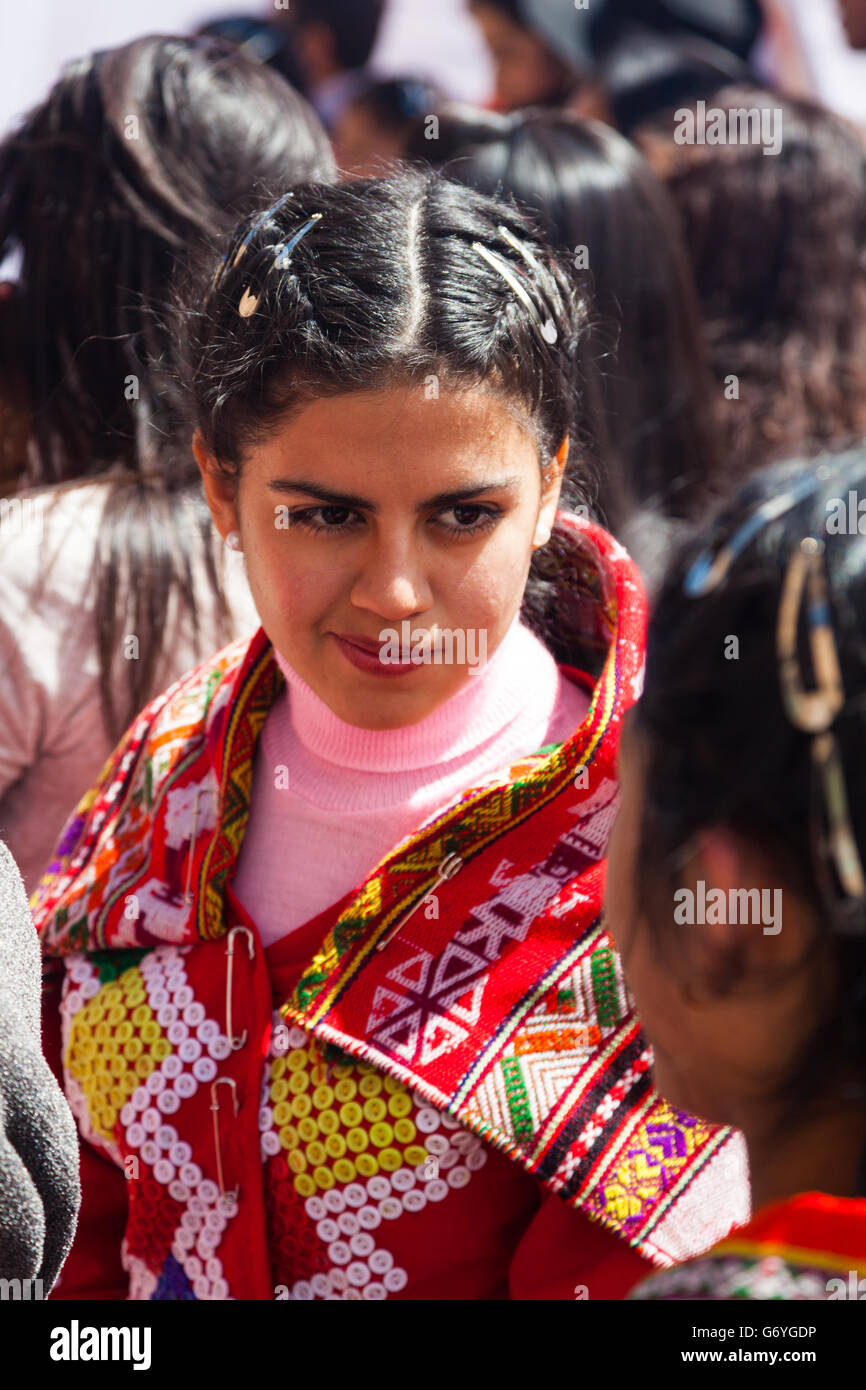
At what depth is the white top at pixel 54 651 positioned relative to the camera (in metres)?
1.94

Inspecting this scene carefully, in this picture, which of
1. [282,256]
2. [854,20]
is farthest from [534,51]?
[282,256]

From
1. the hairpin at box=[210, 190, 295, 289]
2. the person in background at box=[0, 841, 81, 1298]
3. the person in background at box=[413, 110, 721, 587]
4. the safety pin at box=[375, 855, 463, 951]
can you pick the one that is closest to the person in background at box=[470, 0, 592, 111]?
the person in background at box=[413, 110, 721, 587]

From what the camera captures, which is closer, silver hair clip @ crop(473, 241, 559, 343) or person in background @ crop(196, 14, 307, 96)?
silver hair clip @ crop(473, 241, 559, 343)

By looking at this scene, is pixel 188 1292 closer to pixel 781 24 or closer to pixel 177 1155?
pixel 177 1155

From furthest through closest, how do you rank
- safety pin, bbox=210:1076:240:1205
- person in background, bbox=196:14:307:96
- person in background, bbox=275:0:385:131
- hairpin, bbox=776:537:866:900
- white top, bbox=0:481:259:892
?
person in background, bbox=275:0:385:131 < person in background, bbox=196:14:307:96 < white top, bbox=0:481:259:892 < safety pin, bbox=210:1076:240:1205 < hairpin, bbox=776:537:866:900

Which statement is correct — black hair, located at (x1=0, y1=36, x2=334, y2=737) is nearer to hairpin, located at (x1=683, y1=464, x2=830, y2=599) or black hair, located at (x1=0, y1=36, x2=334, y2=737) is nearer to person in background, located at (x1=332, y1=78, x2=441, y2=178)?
hairpin, located at (x1=683, y1=464, x2=830, y2=599)

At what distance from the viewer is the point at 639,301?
2627mm

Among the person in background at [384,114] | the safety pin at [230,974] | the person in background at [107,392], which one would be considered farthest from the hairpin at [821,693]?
the person in background at [384,114]

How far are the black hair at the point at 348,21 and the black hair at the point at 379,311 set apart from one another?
335 centimetres

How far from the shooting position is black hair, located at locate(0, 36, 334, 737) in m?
1.99

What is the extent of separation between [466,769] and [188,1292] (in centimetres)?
58

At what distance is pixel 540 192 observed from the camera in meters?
2.69

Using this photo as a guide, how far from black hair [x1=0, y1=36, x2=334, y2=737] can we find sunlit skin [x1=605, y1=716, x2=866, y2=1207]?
3.42 ft

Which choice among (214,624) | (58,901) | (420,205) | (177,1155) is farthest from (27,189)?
(177,1155)
